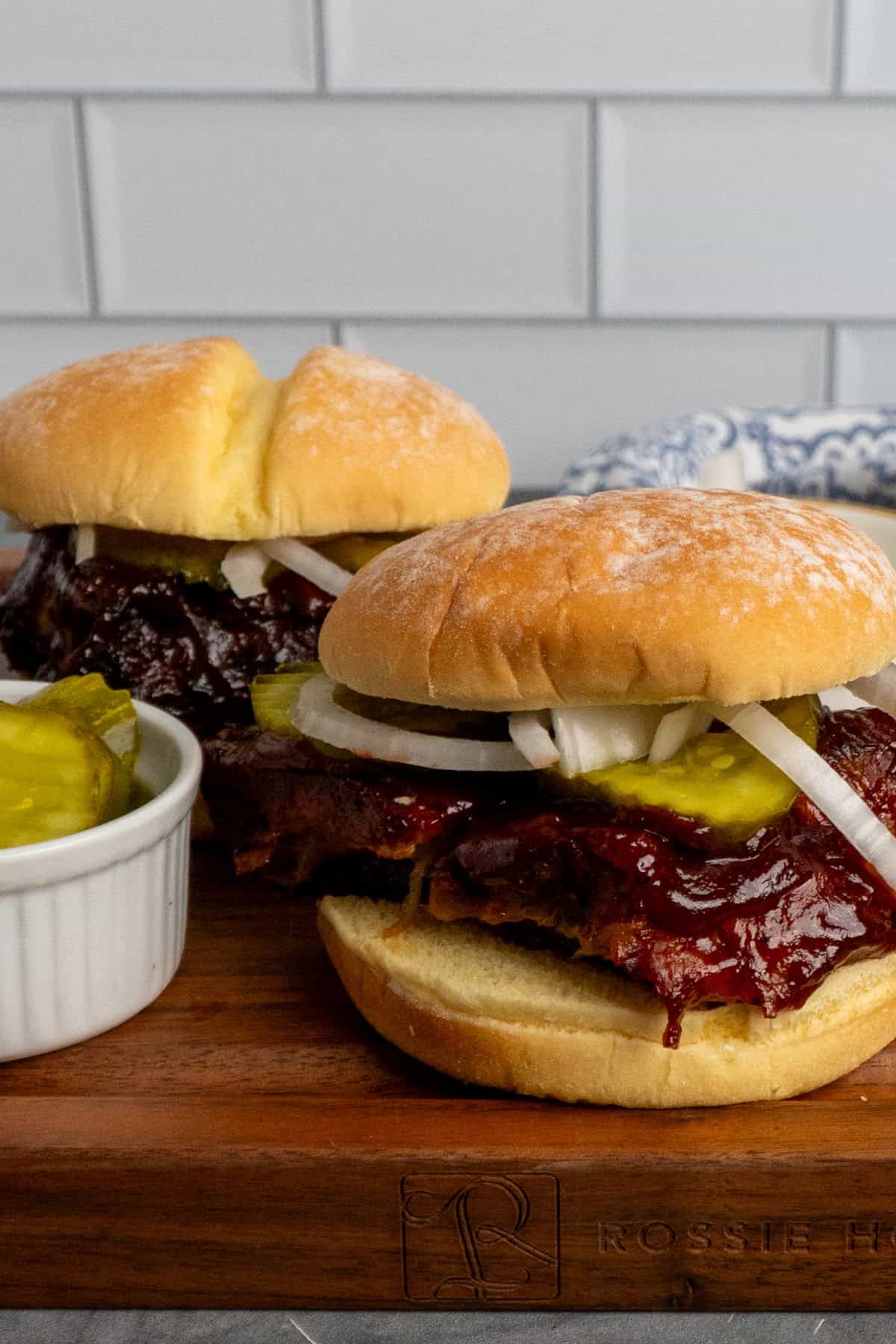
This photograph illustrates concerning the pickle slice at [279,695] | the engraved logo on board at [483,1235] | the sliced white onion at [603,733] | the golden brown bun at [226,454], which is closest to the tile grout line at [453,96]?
the golden brown bun at [226,454]

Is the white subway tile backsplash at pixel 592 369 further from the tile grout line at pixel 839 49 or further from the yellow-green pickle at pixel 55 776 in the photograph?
the yellow-green pickle at pixel 55 776

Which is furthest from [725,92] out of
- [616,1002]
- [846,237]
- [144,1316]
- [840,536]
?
[144,1316]

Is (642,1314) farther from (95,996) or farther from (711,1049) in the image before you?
(95,996)

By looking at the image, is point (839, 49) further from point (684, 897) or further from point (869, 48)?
point (684, 897)

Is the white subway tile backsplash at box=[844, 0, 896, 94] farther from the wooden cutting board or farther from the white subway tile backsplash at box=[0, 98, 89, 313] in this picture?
the wooden cutting board

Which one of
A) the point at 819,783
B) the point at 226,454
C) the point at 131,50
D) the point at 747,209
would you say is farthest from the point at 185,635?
the point at 747,209
